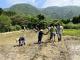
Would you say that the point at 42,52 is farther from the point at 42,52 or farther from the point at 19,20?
the point at 19,20

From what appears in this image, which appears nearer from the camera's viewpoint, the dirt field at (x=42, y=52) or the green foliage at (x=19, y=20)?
the dirt field at (x=42, y=52)

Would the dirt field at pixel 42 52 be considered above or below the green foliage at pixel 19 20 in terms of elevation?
above

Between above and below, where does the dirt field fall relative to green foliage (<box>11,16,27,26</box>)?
above

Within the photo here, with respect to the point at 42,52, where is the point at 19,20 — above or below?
below

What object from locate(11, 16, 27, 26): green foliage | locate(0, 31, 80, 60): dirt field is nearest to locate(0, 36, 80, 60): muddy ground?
locate(0, 31, 80, 60): dirt field

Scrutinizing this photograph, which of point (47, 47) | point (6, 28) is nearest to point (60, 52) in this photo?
point (47, 47)

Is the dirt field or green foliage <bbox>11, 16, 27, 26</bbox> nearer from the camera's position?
the dirt field

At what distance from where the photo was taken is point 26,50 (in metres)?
26.2

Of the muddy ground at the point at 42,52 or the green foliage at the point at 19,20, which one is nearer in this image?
the muddy ground at the point at 42,52

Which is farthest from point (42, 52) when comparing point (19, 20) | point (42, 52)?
point (19, 20)

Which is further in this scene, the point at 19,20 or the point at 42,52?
the point at 19,20

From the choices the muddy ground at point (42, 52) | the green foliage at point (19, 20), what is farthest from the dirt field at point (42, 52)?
the green foliage at point (19, 20)

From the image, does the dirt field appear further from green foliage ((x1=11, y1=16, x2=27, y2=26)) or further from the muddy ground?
green foliage ((x1=11, y1=16, x2=27, y2=26))

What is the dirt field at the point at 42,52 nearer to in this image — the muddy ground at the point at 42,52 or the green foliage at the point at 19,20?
the muddy ground at the point at 42,52
